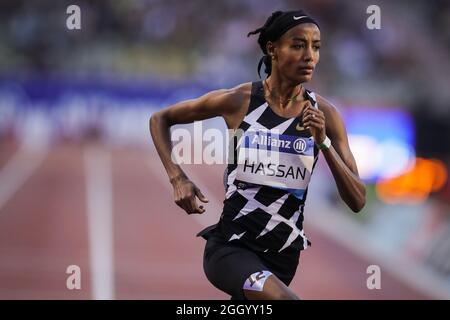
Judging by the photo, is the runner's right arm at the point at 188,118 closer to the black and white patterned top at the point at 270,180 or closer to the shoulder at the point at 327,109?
the black and white patterned top at the point at 270,180

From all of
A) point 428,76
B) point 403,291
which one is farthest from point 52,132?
point 403,291

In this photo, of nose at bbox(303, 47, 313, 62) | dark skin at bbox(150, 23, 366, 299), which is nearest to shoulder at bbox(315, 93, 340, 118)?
dark skin at bbox(150, 23, 366, 299)

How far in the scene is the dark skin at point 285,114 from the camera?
12.3 ft

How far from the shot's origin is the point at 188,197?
3895 mm

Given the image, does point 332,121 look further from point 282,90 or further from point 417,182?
point 417,182

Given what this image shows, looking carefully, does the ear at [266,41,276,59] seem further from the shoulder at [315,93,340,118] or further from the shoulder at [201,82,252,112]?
the shoulder at [315,93,340,118]

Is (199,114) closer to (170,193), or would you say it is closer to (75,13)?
(75,13)

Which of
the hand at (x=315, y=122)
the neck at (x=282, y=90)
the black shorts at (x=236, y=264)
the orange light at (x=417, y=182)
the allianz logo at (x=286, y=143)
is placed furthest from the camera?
the orange light at (x=417, y=182)

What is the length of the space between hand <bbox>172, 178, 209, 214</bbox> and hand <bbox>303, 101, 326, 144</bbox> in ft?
1.72

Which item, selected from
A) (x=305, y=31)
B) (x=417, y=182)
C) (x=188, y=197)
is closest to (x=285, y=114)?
(x=305, y=31)

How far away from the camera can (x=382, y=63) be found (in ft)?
58.6

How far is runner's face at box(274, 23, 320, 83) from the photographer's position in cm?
390

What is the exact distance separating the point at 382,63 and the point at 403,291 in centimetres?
976

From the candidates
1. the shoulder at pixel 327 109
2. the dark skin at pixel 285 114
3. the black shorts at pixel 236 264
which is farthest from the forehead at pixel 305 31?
the black shorts at pixel 236 264
